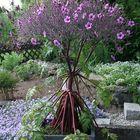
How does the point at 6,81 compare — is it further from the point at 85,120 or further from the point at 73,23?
the point at 73,23

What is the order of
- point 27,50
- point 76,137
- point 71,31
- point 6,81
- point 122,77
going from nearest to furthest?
1. point 76,137
2. point 71,31
3. point 122,77
4. point 6,81
5. point 27,50

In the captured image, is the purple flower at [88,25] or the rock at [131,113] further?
the rock at [131,113]

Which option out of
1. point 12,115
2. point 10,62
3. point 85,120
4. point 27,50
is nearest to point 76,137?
point 85,120

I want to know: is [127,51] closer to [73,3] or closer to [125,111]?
[125,111]

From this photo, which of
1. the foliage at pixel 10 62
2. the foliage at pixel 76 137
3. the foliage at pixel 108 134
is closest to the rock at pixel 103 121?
the foliage at pixel 108 134

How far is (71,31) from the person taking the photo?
3.61 metres

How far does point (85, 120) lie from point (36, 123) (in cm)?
45

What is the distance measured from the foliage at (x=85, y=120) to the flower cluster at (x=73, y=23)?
653 millimetres

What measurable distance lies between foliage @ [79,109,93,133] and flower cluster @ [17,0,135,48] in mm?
653

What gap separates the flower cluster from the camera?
3633 millimetres

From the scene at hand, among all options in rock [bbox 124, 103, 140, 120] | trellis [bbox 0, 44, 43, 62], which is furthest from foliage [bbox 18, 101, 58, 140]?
trellis [bbox 0, 44, 43, 62]

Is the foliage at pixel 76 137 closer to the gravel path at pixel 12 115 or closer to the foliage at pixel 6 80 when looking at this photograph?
the gravel path at pixel 12 115

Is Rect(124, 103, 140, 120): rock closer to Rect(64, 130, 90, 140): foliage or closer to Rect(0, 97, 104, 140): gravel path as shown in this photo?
Rect(0, 97, 104, 140): gravel path

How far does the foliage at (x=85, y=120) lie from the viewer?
376cm
